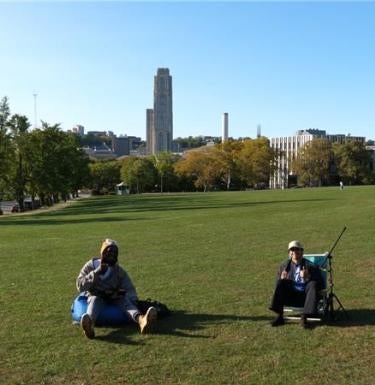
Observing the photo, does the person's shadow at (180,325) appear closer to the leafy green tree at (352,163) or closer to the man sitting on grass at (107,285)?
the man sitting on grass at (107,285)

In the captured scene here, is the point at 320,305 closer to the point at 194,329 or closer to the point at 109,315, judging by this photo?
the point at 194,329

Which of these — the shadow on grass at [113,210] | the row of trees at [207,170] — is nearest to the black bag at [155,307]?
the shadow on grass at [113,210]

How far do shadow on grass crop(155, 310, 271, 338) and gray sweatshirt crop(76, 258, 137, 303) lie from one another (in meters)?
0.66

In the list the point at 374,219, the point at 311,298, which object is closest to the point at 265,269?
the point at 311,298

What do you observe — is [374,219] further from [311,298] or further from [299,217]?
[311,298]

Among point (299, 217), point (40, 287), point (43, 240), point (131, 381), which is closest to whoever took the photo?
point (131, 381)

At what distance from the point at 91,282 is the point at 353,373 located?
12.8 feet

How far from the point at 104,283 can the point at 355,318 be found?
353 cm

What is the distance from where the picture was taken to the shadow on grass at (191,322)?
8.00 m

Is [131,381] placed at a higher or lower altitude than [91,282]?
lower

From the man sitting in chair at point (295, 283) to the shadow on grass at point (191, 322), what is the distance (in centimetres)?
36

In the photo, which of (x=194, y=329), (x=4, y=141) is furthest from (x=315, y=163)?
(x=194, y=329)

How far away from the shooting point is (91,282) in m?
8.62

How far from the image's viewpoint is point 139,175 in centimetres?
12769
